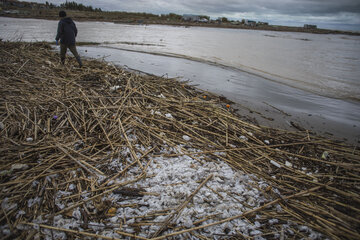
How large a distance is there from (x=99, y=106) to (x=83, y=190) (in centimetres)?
209

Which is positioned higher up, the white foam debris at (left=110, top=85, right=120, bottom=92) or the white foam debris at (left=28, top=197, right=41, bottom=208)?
the white foam debris at (left=110, top=85, right=120, bottom=92)

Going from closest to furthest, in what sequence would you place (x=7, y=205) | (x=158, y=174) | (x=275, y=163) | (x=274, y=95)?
(x=7, y=205)
(x=158, y=174)
(x=275, y=163)
(x=274, y=95)

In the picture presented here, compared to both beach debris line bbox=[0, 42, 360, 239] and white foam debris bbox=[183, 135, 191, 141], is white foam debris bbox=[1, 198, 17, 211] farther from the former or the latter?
white foam debris bbox=[183, 135, 191, 141]

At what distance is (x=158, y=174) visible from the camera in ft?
8.27

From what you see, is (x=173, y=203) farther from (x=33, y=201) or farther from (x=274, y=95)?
(x=274, y=95)

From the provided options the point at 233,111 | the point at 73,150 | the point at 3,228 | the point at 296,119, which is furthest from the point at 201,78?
the point at 3,228

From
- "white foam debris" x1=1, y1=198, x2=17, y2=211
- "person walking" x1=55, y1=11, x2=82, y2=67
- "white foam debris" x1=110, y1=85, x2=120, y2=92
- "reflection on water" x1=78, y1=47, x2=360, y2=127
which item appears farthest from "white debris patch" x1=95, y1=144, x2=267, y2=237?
"person walking" x1=55, y1=11, x2=82, y2=67

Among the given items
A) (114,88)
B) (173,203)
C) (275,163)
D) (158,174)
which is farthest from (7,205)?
(275,163)

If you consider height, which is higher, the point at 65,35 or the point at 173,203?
the point at 65,35

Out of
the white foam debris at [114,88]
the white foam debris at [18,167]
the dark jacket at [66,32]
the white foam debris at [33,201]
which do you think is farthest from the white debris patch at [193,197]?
the dark jacket at [66,32]

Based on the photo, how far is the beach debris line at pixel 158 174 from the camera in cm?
187

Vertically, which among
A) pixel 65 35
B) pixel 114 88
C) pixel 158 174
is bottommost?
pixel 158 174

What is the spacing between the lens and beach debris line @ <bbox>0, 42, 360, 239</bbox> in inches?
73.7

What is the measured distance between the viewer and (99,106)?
381cm
